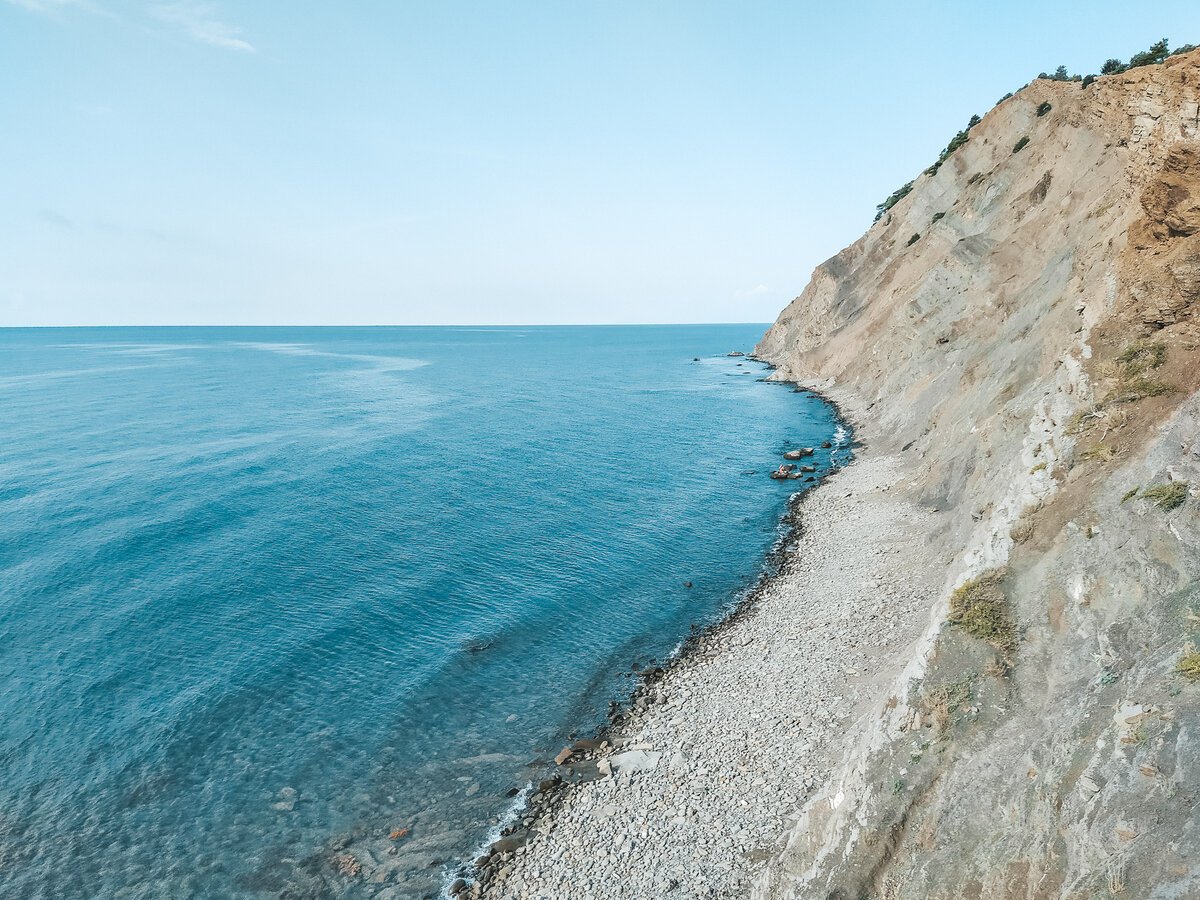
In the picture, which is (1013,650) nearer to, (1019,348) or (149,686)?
(1019,348)

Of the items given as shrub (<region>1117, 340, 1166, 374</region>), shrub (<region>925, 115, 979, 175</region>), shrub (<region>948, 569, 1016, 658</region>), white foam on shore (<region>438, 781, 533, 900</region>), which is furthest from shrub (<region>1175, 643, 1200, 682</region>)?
shrub (<region>925, 115, 979, 175</region>)

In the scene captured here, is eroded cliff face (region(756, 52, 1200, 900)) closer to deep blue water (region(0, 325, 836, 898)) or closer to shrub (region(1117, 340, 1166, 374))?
shrub (region(1117, 340, 1166, 374))

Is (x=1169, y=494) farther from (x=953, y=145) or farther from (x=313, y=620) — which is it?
(x=953, y=145)

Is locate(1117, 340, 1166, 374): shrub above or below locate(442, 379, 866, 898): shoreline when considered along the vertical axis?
above

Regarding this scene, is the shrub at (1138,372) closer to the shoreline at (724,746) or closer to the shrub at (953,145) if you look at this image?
the shoreline at (724,746)

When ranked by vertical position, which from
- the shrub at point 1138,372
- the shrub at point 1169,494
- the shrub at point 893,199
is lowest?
the shrub at point 1169,494

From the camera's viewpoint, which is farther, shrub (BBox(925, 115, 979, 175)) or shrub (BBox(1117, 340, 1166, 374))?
shrub (BBox(925, 115, 979, 175))

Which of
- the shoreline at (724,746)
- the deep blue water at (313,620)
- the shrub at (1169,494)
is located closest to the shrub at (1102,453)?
the shrub at (1169,494)
